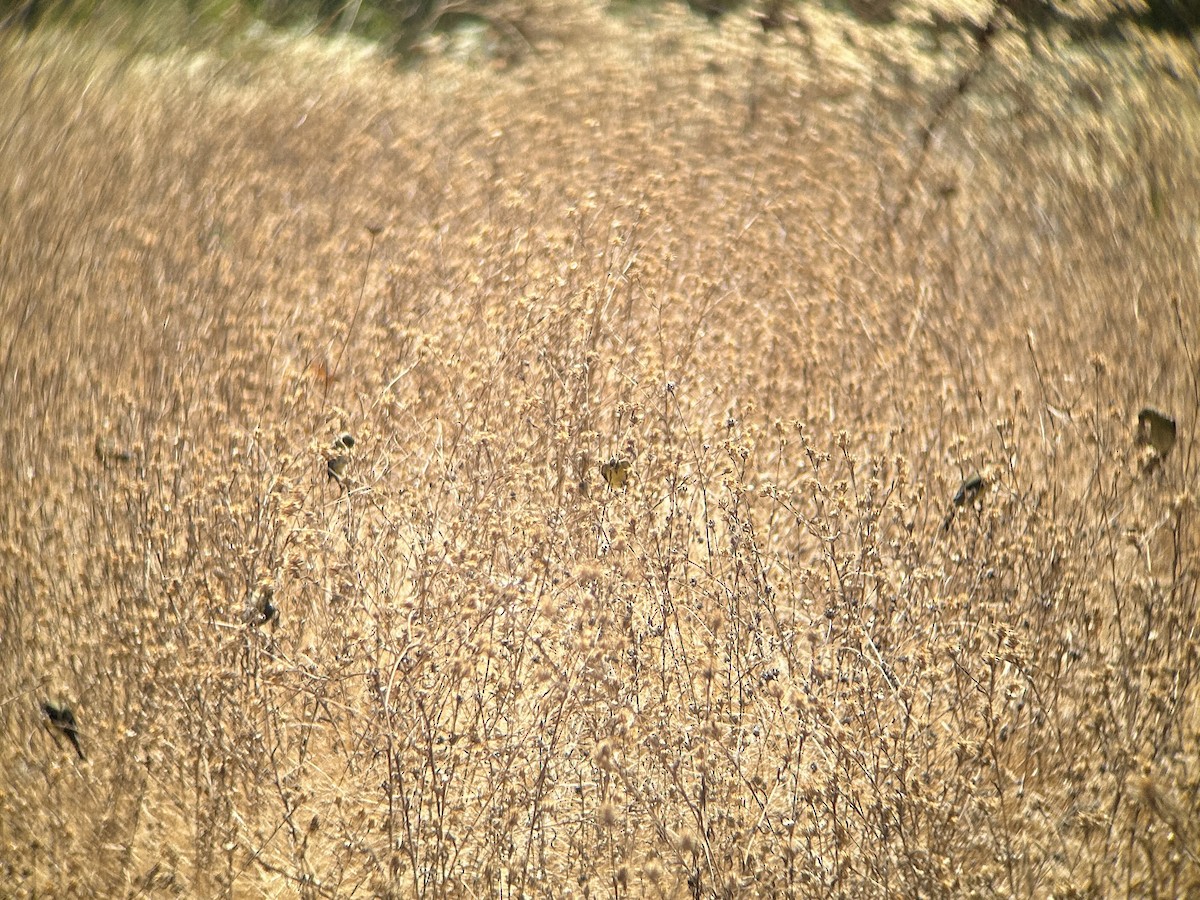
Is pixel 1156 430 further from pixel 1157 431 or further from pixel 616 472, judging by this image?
pixel 616 472

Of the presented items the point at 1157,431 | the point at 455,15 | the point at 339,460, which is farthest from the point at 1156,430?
the point at 455,15

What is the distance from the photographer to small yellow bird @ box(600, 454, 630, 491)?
222cm

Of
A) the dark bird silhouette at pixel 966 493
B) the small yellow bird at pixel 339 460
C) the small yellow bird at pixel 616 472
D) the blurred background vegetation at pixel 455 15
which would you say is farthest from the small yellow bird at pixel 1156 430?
the small yellow bird at pixel 339 460

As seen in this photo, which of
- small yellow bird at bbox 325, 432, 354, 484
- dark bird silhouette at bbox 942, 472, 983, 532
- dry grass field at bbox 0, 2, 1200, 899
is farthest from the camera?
small yellow bird at bbox 325, 432, 354, 484

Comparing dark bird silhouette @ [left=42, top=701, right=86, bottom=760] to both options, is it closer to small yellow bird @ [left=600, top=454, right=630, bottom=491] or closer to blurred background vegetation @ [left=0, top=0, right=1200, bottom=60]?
small yellow bird @ [left=600, top=454, right=630, bottom=491]

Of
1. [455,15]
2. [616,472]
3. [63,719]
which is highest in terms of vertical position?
[455,15]

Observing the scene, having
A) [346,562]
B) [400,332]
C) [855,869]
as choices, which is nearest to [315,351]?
[400,332]

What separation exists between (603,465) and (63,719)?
1.29 metres

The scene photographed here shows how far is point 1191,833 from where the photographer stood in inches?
70.5

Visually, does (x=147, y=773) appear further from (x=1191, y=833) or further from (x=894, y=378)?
(x=1191, y=833)

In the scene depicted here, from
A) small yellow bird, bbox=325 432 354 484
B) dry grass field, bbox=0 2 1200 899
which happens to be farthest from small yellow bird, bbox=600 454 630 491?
small yellow bird, bbox=325 432 354 484

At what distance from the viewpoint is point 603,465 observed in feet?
7.30

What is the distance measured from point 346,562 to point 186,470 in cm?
44

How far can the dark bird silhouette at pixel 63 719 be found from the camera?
196cm
